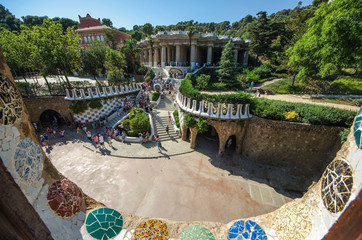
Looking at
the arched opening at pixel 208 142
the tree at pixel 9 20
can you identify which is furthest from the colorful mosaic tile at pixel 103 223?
the tree at pixel 9 20

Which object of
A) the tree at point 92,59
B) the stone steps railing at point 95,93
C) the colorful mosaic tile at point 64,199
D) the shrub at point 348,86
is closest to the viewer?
the colorful mosaic tile at point 64,199

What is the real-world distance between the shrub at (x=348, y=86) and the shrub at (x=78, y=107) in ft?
108

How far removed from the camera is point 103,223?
3.97 m

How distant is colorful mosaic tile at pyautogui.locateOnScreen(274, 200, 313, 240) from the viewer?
3.54 metres

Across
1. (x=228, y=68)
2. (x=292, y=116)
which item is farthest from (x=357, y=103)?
(x=228, y=68)

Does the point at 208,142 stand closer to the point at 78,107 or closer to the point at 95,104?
the point at 95,104

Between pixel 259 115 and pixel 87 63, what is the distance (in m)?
28.6

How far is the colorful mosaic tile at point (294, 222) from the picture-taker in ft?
11.6

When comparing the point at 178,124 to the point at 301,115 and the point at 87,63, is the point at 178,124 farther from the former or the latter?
the point at 87,63

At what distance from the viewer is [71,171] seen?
39.6 feet

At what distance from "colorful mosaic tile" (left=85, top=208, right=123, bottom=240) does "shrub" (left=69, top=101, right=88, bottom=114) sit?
18.0 m

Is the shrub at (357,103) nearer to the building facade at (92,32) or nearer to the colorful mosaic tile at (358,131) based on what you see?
the colorful mosaic tile at (358,131)

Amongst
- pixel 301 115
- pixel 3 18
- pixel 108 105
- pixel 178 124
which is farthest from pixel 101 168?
pixel 3 18

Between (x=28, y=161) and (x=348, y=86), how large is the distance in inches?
1165
